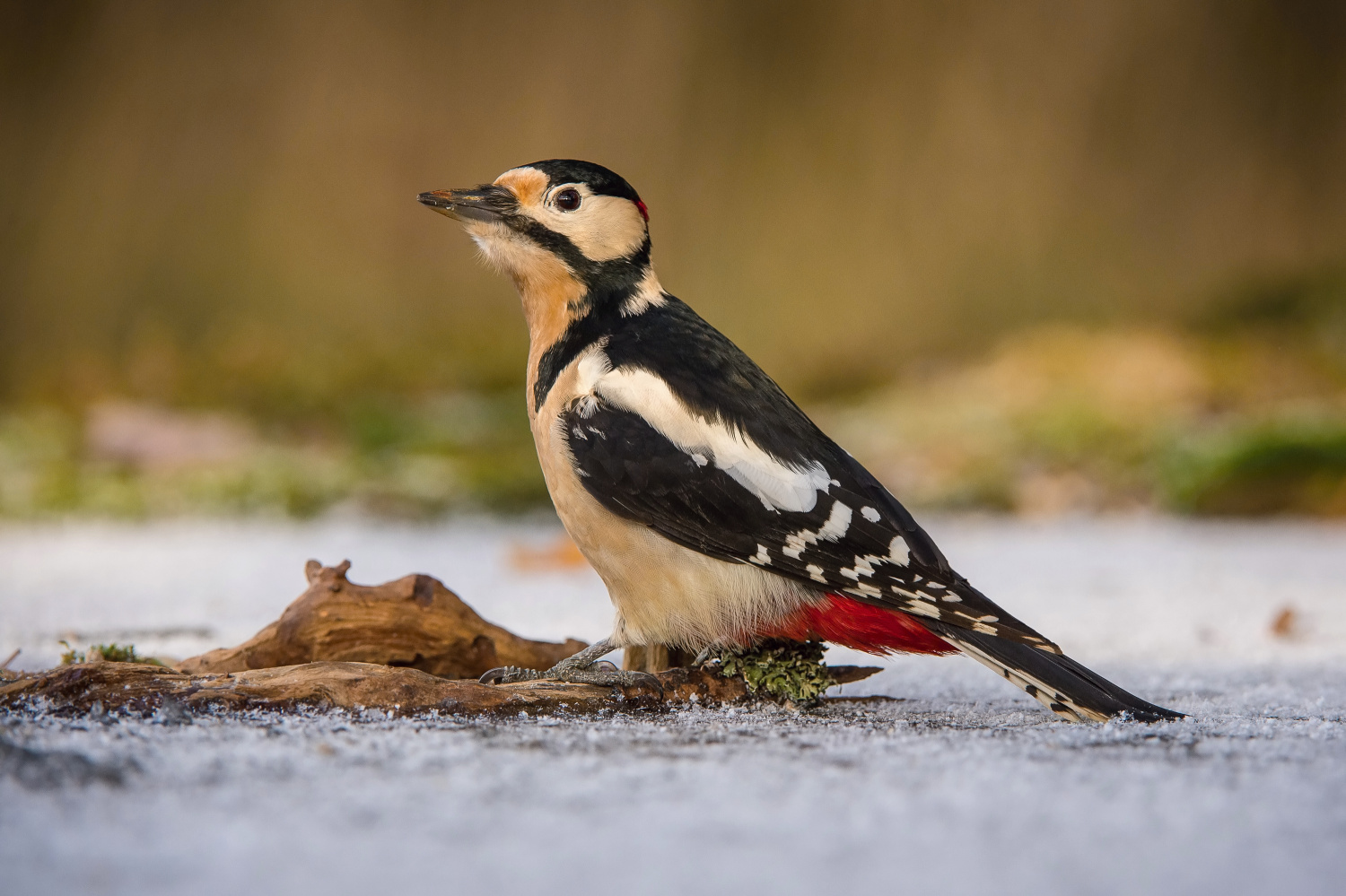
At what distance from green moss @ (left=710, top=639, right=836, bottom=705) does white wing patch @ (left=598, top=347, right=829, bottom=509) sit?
204 mm

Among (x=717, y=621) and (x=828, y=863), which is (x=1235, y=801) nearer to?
(x=828, y=863)

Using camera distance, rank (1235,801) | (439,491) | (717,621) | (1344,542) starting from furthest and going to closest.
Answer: (439,491) < (1344,542) < (717,621) < (1235,801)

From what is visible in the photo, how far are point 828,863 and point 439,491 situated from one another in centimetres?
333

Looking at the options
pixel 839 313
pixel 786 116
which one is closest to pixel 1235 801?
pixel 839 313

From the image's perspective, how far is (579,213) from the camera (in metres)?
1.54

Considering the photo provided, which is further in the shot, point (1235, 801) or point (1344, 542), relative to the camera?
point (1344, 542)

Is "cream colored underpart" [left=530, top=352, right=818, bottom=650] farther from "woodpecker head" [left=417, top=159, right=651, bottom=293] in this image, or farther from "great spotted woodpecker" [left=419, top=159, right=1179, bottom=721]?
"woodpecker head" [left=417, top=159, right=651, bottom=293]

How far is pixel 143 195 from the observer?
15.7 feet

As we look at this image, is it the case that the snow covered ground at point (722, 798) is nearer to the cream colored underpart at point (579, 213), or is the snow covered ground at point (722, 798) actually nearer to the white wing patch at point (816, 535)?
the white wing patch at point (816, 535)

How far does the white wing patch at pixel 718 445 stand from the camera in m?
1.32

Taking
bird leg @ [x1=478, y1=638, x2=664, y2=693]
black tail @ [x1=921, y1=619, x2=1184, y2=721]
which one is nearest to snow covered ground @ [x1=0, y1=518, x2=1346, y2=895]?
black tail @ [x1=921, y1=619, x2=1184, y2=721]

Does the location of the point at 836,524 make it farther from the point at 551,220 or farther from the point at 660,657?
the point at 551,220

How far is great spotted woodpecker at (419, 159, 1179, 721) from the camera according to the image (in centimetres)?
126

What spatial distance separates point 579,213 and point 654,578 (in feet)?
1.73
